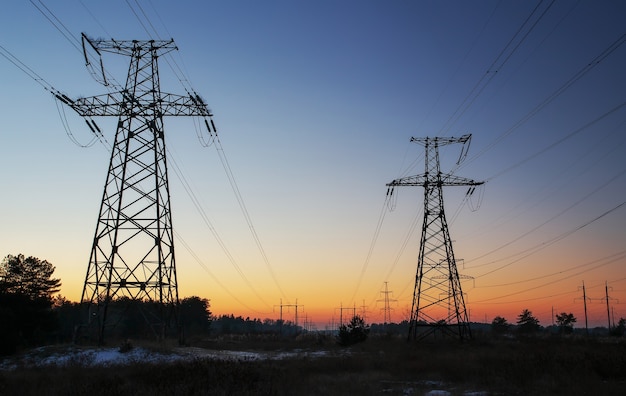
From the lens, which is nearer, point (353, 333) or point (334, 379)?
point (334, 379)

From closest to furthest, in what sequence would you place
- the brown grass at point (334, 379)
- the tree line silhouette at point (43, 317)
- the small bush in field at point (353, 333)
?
the brown grass at point (334, 379) → the tree line silhouette at point (43, 317) → the small bush in field at point (353, 333)

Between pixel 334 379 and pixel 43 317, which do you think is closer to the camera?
pixel 334 379

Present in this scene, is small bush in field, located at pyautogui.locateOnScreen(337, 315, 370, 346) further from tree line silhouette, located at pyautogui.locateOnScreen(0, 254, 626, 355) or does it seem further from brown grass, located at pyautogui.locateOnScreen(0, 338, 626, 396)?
brown grass, located at pyautogui.locateOnScreen(0, 338, 626, 396)

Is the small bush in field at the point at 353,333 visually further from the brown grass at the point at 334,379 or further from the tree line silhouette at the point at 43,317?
the brown grass at the point at 334,379

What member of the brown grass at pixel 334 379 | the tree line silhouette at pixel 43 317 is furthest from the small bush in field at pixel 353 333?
the brown grass at pixel 334 379

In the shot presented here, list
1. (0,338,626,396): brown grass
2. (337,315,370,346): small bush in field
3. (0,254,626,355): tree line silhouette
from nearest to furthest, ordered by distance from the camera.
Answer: (0,338,626,396): brown grass → (0,254,626,355): tree line silhouette → (337,315,370,346): small bush in field

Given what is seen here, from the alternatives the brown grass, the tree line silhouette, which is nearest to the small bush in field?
the tree line silhouette

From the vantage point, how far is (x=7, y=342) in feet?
103

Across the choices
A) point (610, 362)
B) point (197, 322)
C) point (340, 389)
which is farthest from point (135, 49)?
point (197, 322)

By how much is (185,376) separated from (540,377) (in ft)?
47.9

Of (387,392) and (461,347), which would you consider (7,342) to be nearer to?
(387,392)

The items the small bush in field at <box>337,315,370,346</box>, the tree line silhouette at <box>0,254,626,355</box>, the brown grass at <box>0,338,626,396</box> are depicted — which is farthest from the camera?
the small bush in field at <box>337,315,370,346</box>

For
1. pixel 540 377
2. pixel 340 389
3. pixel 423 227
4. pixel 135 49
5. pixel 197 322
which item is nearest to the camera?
pixel 340 389

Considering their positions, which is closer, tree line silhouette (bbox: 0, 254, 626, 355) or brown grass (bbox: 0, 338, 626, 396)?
brown grass (bbox: 0, 338, 626, 396)
